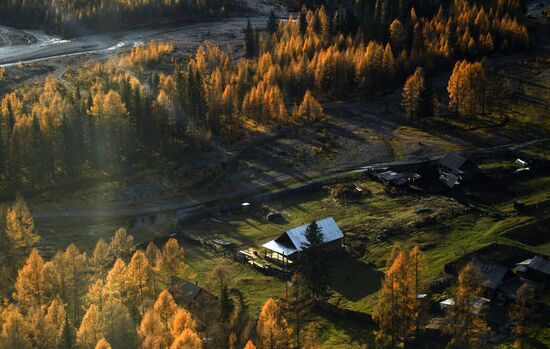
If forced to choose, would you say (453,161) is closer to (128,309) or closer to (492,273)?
A: (492,273)

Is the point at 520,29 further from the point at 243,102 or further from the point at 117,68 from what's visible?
the point at 117,68

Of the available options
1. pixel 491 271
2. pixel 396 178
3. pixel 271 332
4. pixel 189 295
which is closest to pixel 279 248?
pixel 189 295

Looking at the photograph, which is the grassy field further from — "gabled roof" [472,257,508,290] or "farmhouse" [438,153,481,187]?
"gabled roof" [472,257,508,290]

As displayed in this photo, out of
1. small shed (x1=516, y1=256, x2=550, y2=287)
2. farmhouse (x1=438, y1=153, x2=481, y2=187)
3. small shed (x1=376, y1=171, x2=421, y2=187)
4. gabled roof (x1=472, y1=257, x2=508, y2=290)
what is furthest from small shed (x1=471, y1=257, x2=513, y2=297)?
small shed (x1=376, y1=171, x2=421, y2=187)

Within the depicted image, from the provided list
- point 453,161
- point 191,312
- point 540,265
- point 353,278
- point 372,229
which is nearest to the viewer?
point 191,312

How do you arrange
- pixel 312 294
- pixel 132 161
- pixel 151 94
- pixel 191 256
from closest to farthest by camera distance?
pixel 312 294
pixel 191 256
pixel 132 161
pixel 151 94

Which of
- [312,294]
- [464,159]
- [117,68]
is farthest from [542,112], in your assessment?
[117,68]

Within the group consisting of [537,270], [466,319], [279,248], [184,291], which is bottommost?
[279,248]
